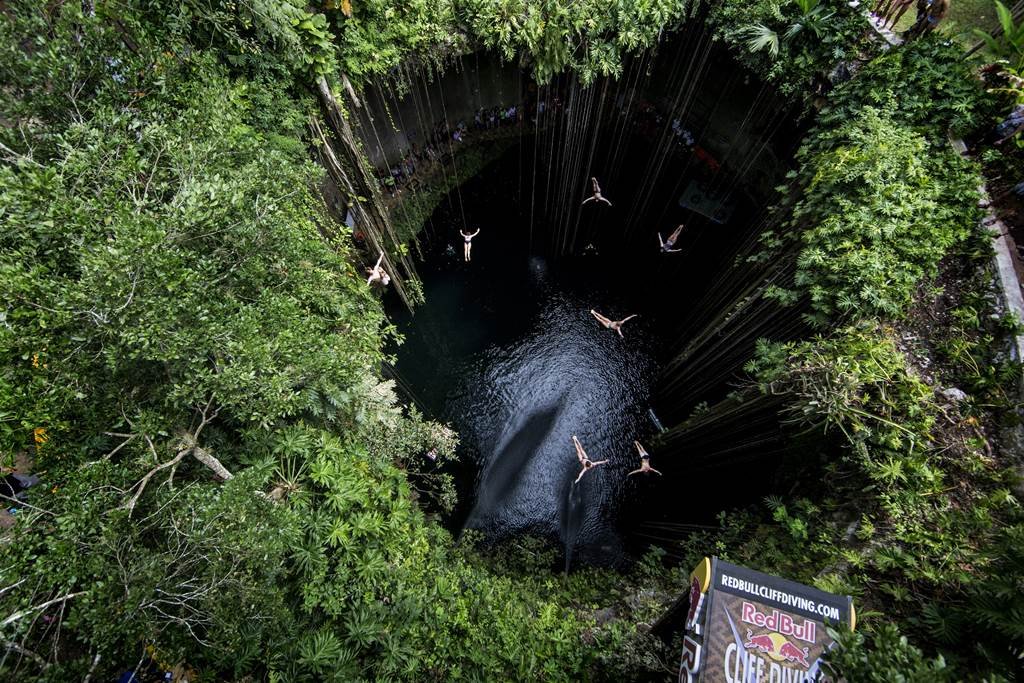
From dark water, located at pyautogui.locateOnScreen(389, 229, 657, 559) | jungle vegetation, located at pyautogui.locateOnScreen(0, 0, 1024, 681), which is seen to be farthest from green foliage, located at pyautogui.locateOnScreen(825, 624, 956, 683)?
dark water, located at pyautogui.locateOnScreen(389, 229, 657, 559)

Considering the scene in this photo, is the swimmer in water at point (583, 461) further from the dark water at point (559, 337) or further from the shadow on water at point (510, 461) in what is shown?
the shadow on water at point (510, 461)

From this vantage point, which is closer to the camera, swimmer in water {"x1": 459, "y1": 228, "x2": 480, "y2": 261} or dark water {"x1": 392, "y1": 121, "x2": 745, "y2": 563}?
dark water {"x1": 392, "y1": 121, "x2": 745, "y2": 563}

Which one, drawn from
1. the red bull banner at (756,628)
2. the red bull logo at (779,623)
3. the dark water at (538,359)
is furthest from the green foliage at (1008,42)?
the red bull logo at (779,623)

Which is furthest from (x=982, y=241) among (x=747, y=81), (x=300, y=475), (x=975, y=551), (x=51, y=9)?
(x=51, y=9)

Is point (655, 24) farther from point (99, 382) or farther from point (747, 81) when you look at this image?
point (99, 382)

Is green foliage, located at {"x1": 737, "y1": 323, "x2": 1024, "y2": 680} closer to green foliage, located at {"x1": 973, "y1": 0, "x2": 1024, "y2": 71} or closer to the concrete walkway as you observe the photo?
the concrete walkway
